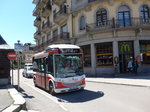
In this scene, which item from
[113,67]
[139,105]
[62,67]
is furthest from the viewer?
[113,67]

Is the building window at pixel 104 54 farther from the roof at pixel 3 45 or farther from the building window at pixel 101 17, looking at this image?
the roof at pixel 3 45

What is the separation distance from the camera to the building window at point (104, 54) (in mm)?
20812

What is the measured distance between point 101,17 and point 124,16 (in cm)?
297

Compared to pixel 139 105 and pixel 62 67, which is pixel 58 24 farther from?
pixel 139 105

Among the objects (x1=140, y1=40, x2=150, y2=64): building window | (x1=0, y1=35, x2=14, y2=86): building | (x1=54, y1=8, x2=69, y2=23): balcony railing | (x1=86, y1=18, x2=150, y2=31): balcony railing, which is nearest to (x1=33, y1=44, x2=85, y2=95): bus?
(x1=0, y1=35, x2=14, y2=86): building

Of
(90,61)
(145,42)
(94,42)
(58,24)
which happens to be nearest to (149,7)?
(145,42)

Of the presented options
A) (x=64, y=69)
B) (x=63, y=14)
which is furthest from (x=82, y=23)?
(x=64, y=69)

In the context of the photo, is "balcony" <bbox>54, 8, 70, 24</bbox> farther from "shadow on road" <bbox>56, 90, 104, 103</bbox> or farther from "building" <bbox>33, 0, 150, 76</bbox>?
"shadow on road" <bbox>56, 90, 104, 103</bbox>

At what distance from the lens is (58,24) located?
97.4ft

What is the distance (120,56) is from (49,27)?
A: 1810 centimetres

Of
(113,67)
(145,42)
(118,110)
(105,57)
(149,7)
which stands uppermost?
(149,7)

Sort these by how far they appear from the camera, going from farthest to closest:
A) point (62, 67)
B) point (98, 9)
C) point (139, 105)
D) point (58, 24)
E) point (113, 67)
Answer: point (58, 24) → point (98, 9) → point (113, 67) → point (62, 67) → point (139, 105)

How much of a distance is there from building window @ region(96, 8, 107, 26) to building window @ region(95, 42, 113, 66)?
9.36 feet

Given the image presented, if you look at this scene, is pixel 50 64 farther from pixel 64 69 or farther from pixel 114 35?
pixel 114 35
